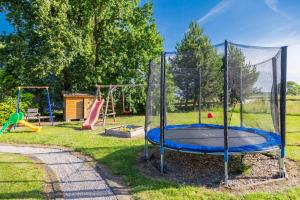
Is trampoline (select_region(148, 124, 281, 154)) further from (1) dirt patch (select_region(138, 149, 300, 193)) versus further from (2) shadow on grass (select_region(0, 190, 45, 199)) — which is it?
(2) shadow on grass (select_region(0, 190, 45, 199))

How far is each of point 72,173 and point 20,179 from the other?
32.5 inches

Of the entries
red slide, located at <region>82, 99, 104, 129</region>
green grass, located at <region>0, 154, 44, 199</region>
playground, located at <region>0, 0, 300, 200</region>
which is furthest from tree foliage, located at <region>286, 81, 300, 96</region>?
green grass, located at <region>0, 154, 44, 199</region>

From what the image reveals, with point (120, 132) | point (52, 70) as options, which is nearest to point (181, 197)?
point (120, 132)

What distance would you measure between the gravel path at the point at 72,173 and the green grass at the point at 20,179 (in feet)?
0.99

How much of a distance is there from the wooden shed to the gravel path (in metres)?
6.17

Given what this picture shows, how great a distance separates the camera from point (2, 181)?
397 cm

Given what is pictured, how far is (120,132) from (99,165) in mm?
3158

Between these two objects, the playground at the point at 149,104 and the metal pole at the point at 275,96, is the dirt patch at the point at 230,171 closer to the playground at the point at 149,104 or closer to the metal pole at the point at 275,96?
the playground at the point at 149,104

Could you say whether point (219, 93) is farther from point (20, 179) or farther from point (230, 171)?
point (20, 179)

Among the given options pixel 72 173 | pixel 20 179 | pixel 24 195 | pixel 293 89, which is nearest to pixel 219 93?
pixel 72 173

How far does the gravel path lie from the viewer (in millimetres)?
3523

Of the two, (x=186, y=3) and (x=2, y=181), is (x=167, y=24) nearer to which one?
(x=186, y=3)

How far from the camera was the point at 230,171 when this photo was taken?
14.5 feet

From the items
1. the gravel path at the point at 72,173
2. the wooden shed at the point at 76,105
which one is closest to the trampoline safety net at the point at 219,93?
the gravel path at the point at 72,173
